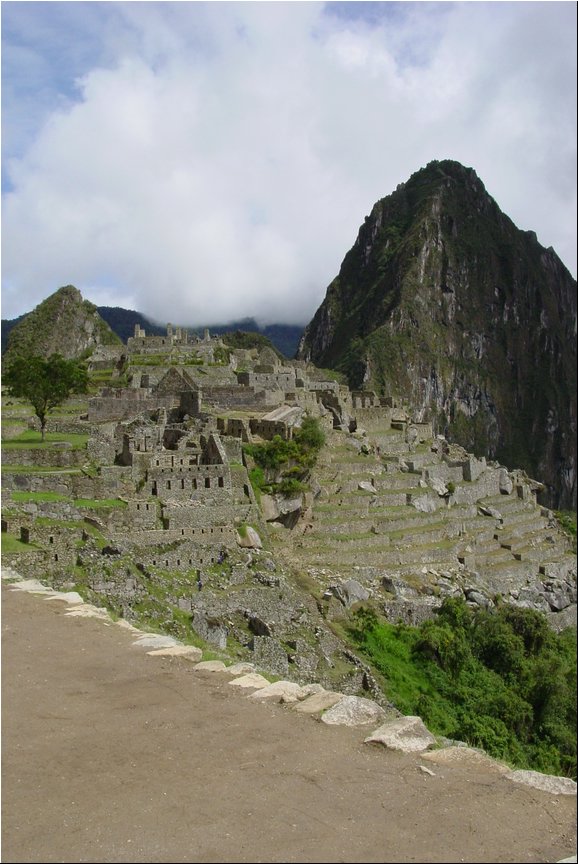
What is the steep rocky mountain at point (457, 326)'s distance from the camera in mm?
154875

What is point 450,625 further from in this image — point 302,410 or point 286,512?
point 302,410

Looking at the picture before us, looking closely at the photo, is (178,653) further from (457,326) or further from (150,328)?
(457,326)

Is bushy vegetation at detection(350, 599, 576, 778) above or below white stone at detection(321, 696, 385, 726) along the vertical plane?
below

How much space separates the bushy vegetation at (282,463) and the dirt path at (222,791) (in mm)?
16116

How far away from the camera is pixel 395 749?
582cm

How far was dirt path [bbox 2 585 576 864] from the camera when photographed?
446 cm

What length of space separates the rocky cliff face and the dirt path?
61.1 m

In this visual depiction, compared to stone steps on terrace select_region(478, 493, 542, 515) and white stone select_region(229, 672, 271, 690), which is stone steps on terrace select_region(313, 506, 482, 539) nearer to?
stone steps on terrace select_region(478, 493, 542, 515)

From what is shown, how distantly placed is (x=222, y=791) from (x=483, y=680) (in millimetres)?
17060

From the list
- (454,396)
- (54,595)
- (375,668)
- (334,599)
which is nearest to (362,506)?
(334,599)

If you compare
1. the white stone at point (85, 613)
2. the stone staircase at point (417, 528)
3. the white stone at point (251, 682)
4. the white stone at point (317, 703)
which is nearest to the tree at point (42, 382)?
the stone staircase at point (417, 528)

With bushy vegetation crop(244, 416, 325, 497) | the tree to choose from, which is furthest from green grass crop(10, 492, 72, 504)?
bushy vegetation crop(244, 416, 325, 497)

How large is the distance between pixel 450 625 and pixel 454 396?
479 feet

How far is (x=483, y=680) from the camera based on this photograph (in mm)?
20641
